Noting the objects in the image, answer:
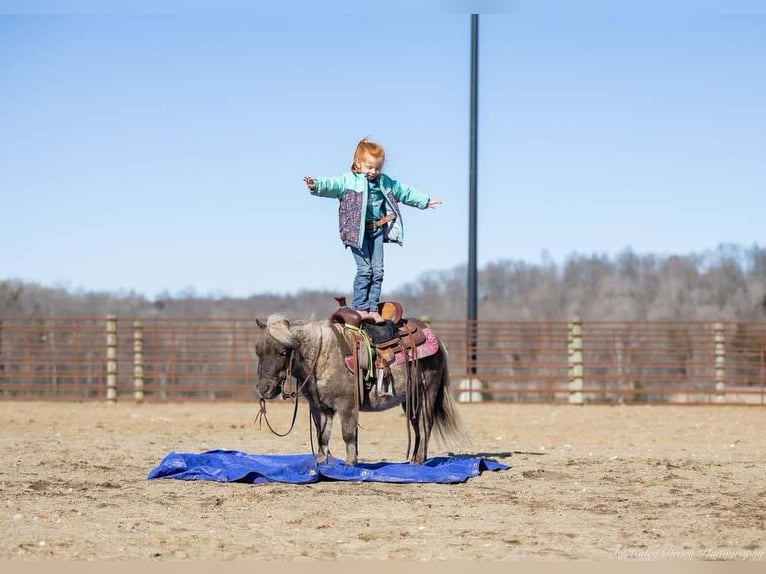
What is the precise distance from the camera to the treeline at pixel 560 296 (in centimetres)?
5541

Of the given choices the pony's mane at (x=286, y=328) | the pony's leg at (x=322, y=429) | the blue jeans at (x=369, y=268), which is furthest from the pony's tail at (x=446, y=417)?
the pony's mane at (x=286, y=328)

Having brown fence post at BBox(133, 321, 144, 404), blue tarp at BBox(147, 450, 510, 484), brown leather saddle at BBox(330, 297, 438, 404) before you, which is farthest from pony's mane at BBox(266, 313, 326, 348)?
brown fence post at BBox(133, 321, 144, 404)

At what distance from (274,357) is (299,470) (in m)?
0.91

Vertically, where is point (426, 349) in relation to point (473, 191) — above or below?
below

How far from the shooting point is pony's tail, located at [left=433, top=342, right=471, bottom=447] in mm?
8516

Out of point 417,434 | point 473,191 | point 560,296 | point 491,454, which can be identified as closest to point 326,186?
point 417,434

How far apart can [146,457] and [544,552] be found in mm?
5396

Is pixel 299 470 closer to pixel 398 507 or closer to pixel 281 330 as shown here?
pixel 281 330

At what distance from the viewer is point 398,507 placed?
655 cm

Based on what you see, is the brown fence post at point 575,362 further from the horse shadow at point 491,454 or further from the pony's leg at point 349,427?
the pony's leg at point 349,427

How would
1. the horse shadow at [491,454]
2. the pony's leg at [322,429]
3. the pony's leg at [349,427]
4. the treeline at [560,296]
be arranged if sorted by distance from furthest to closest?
the treeline at [560,296]
the horse shadow at [491,454]
the pony's leg at [322,429]
the pony's leg at [349,427]

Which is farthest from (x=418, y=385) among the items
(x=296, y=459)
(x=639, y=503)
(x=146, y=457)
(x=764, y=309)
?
(x=764, y=309)

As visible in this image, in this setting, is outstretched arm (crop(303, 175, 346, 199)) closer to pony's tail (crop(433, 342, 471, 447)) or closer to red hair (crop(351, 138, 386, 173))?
red hair (crop(351, 138, 386, 173))

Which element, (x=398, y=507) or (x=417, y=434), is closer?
(x=398, y=507)
